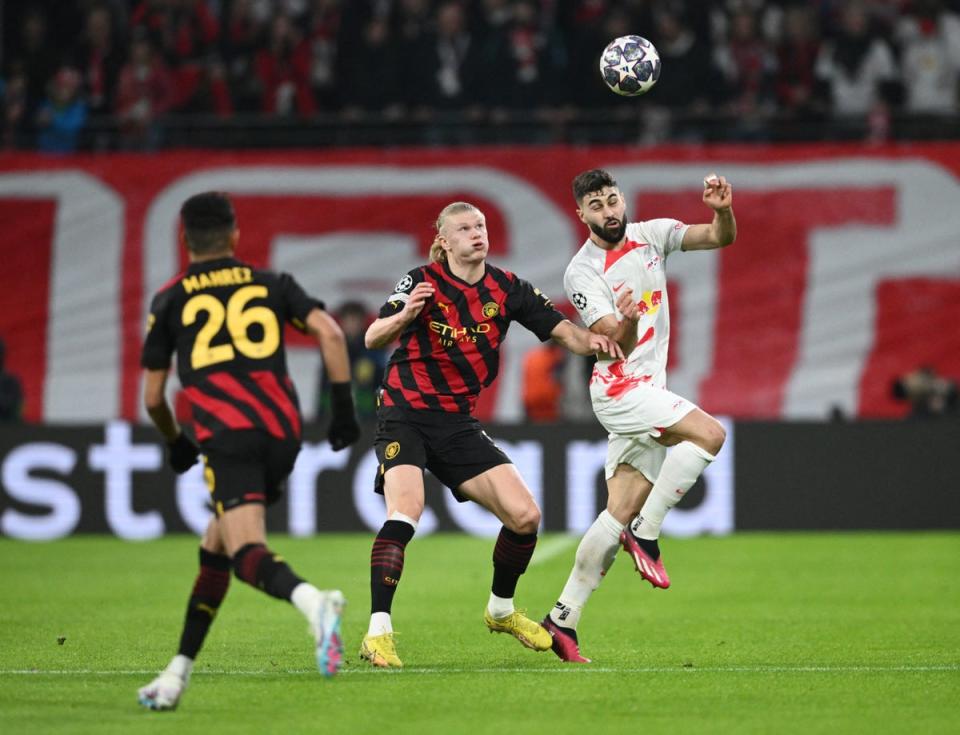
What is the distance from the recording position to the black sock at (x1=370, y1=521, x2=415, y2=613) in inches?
294

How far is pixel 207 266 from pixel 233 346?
331 mm

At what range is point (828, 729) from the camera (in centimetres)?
578

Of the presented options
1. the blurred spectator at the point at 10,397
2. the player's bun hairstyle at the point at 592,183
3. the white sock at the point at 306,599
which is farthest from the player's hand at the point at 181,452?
the blurred spectator at the point at 10,397

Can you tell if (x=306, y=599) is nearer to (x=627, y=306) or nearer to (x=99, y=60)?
(x=627, y=306)

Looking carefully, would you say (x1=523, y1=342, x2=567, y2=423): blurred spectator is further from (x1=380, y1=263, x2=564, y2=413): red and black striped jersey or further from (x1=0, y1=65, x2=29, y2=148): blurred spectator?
(x1=380, y1=263, x2=564, y2=413): red and black striped jersey

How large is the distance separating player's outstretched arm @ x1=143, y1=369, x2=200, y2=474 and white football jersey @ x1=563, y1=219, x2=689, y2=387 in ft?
7.31

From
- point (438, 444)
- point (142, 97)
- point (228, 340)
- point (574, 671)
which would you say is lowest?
point (574, 671)

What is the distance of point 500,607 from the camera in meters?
7.80

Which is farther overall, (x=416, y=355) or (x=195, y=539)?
(x=195, y=539)

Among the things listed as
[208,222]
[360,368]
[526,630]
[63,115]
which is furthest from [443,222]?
[63,115]

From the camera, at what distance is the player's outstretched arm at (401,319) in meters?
7.35

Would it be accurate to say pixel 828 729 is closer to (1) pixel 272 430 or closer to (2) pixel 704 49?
(1) pixel 272 430

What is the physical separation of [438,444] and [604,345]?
3.03 feet

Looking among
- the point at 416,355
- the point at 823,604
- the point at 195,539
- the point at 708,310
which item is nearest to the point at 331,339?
the point at 416,355
